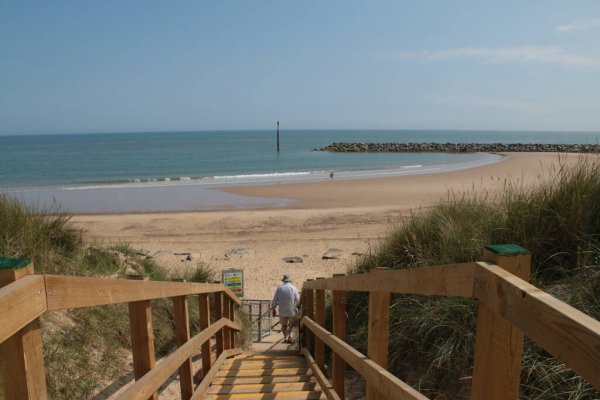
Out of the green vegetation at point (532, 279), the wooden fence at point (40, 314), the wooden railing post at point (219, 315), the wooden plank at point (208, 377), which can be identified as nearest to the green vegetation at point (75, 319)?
the wooden railing post at point (219, 315)

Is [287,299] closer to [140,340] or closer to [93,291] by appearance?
[140,340]

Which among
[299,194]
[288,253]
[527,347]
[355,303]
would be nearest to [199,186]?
[299,194]

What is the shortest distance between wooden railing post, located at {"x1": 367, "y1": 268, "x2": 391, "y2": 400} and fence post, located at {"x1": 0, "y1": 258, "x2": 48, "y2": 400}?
1736 mm

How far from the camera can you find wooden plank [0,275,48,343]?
4.23 feet

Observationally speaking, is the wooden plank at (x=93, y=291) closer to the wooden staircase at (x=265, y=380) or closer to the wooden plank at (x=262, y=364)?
the wooden staircase at (x=265, y=380)

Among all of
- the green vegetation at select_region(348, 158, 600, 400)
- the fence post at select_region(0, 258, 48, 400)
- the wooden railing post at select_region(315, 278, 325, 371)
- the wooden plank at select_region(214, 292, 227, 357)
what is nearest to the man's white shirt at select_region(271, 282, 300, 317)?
the wooden plank at select_region(214, 292, 227, 357)

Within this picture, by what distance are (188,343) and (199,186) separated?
2863 cm

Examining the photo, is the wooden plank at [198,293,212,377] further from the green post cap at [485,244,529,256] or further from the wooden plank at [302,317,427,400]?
the green post cap at [485,244,529,256]

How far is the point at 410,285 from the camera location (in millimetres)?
2133

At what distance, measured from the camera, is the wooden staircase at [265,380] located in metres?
3.89

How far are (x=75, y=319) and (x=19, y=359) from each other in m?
3.12

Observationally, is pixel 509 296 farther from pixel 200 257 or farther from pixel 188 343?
pixel 200 257

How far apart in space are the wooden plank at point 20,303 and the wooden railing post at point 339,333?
2602 millimetres

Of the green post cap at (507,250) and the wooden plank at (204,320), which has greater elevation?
the green post cap at (507,250)
